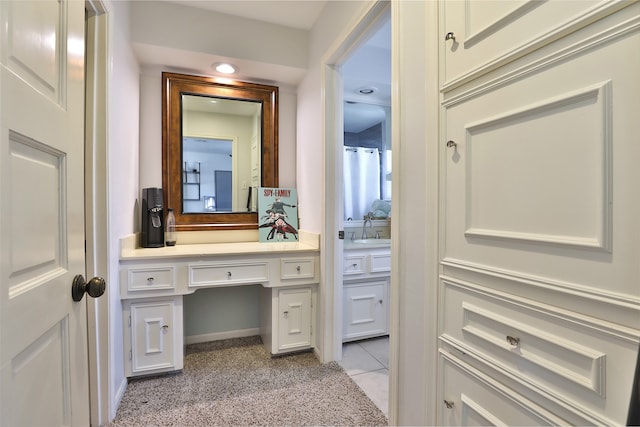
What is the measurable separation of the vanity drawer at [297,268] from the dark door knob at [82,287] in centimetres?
130

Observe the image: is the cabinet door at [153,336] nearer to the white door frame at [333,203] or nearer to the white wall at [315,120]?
the white door frame at [333,203]

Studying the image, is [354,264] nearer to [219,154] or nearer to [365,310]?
[365,310]

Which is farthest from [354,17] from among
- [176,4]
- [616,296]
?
[616,296]

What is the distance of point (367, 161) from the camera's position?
3008 mm

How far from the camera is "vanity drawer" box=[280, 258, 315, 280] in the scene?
212 centimetres

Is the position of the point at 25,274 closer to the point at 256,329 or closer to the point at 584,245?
the point at 584,245

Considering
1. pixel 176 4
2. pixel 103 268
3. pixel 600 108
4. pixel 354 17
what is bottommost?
pixel 103 268

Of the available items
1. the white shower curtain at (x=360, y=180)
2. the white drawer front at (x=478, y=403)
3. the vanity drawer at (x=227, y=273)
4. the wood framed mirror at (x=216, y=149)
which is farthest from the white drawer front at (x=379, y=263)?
the white drawer front at (x=478, y=403)

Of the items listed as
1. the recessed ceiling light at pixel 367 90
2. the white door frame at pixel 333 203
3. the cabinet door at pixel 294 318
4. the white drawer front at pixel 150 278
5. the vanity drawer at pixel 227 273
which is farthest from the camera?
the recessed ceiling light at pixel 367 90

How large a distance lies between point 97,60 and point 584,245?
6.59 ft

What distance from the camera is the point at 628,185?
1.97 feet

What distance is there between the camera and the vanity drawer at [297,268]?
2.12m

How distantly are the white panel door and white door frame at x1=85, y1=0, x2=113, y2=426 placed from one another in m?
0.66

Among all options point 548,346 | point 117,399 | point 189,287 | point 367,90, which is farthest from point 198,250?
point 367,90
